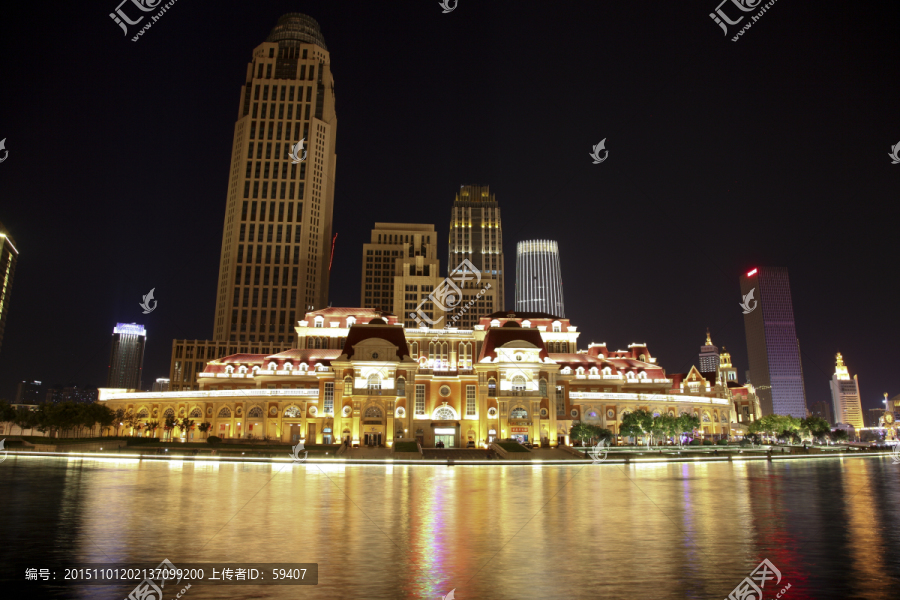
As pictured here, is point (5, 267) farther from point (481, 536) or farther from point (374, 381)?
point (481, 536)

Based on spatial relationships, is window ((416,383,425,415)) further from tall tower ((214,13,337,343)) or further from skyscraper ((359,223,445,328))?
skyscraper ((359,223,445,328))

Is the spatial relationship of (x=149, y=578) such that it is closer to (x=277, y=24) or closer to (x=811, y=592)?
(x=811, y=592)

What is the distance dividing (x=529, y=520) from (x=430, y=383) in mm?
74304

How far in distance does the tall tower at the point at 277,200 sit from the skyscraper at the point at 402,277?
2283 cm

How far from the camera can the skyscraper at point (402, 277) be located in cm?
17275

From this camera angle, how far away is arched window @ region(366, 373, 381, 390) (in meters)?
89.7

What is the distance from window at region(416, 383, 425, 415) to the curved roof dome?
121854 mm

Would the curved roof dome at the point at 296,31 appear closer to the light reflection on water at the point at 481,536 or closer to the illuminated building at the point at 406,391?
the illuminated building at the point at 406,391

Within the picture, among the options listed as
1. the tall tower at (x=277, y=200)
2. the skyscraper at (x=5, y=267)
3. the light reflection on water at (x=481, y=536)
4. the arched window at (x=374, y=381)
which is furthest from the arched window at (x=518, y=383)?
the skyscraper at (x=5, y=267)

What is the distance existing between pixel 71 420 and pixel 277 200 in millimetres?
83598

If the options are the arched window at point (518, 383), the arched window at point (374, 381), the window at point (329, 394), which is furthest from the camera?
the window at point (329, 394)

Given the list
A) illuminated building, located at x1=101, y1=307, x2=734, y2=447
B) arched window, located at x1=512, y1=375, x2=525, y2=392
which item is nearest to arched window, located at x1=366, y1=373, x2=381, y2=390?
illuminated building, located at x1=101, y1=307, x2=734, y2=447

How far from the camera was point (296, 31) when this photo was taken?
572 feet

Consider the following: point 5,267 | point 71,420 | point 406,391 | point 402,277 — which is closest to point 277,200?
point 402,277
